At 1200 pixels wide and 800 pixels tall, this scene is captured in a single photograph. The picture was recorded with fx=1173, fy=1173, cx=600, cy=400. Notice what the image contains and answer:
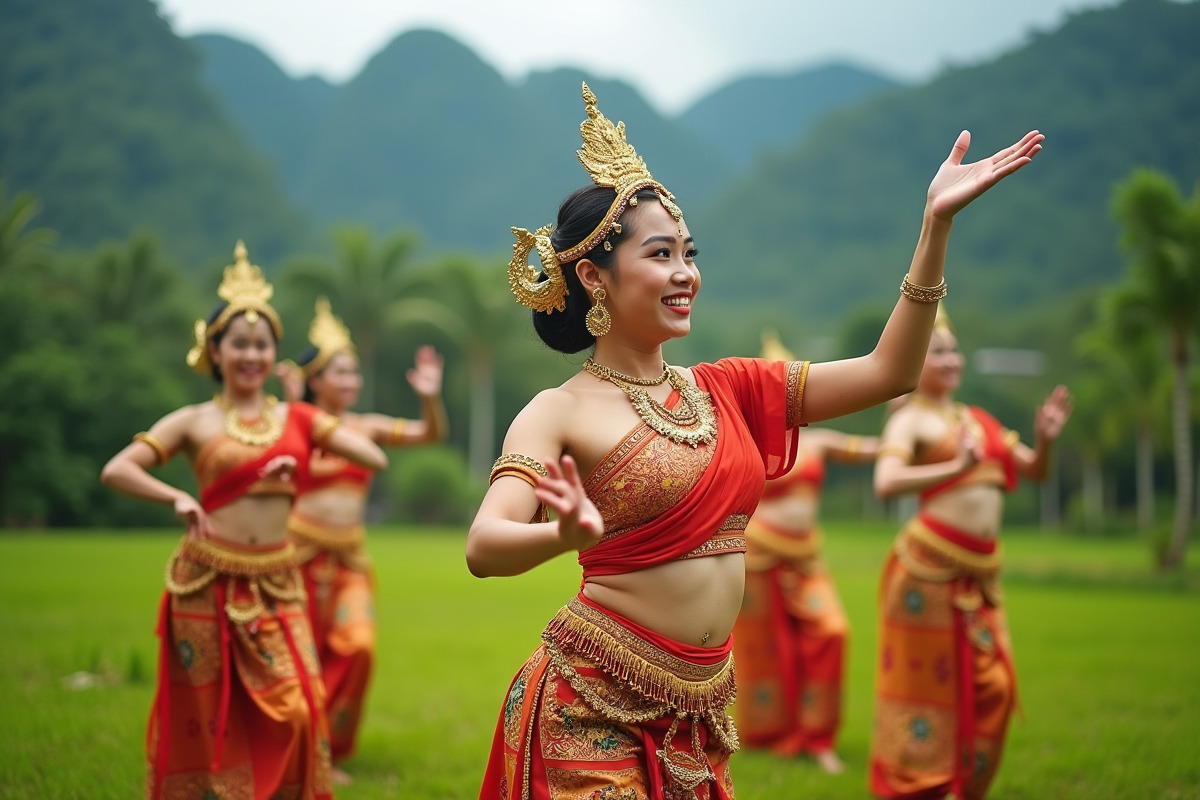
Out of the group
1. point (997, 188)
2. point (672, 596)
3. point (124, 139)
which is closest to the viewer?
point (672, 596)

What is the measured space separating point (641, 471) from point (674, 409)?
283mm

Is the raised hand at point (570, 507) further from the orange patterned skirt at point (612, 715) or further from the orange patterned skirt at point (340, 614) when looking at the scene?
the orange patterned skirt at point (340, 614)

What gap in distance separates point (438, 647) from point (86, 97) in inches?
1316

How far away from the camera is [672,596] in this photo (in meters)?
3.24

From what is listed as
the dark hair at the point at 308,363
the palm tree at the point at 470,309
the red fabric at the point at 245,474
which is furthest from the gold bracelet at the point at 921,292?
the palm tree at the point at 470,309

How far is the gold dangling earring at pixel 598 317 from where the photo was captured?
3.40 meters

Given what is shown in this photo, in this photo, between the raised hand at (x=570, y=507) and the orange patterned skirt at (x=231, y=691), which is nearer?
the raised hand at (x=570, y=507)

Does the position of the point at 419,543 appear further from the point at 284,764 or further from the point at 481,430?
the point at 284,764

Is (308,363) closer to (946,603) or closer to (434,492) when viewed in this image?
(946,603)

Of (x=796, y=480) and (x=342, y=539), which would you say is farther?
(x=796, y=480)

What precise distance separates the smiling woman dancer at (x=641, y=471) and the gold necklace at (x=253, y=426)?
2.72 m

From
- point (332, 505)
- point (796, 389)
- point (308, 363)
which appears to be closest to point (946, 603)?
point (796, 389)

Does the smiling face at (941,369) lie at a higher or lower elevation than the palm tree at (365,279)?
lower

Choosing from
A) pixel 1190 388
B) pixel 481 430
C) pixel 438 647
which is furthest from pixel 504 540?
pixel 481 430
